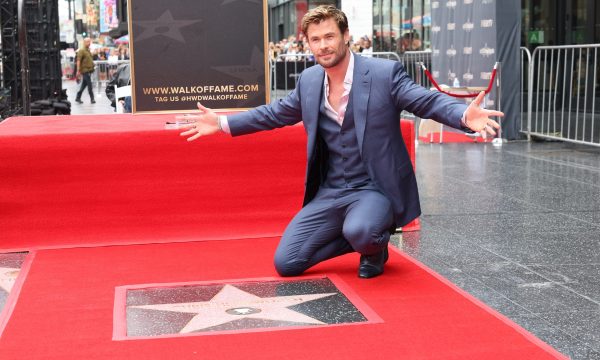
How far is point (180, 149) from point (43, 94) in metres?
11.4

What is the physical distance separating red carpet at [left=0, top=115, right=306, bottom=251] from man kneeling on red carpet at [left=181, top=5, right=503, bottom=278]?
1.03 meters

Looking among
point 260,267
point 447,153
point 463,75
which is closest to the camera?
point 260,267

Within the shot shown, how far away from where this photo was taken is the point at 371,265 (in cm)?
554

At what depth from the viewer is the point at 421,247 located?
21.5 ft

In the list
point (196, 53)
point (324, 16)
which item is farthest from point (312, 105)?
Answer: point (196, 53)

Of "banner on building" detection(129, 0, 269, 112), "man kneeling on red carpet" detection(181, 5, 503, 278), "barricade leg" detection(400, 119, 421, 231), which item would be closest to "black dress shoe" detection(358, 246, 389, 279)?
"man kneeling on red carpet" detection(181, 5, 503, 278)

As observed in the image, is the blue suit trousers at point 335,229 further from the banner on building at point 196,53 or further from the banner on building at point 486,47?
the banner on building at point 486,47

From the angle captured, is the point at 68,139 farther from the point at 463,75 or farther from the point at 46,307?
the point at 463,75

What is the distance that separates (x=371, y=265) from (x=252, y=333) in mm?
1339

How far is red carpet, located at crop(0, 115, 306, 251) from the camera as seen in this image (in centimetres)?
657

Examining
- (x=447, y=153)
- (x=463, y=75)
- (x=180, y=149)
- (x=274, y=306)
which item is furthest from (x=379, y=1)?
(x=274, y=306)

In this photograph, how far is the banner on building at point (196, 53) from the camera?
23.6 feet

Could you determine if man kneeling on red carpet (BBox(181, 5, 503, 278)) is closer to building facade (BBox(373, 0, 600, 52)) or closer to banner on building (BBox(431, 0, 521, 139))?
banner on building (BBox(431, 0, 521, 139))

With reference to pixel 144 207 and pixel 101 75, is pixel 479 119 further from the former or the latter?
pixel 101 75
